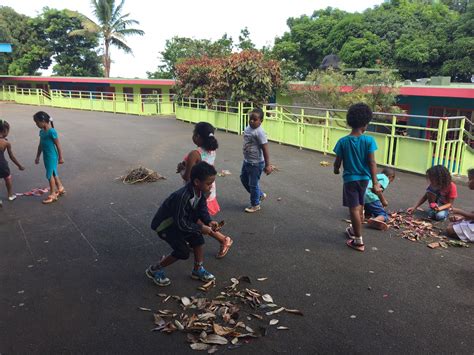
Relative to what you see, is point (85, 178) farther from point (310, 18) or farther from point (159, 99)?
point (310, 18)

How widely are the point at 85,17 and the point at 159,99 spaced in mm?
13404

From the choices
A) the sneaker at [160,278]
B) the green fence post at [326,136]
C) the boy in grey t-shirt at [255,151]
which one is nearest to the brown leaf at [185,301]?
the sneaker at [160,278]

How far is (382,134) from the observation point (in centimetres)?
983

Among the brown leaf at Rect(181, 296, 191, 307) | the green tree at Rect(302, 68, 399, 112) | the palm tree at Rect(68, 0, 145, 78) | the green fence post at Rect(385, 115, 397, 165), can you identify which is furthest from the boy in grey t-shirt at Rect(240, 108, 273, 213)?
the palm tree at Rect(68, 0, 145, 78)

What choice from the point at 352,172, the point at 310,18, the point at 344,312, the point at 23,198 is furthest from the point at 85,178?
the point at 310,18

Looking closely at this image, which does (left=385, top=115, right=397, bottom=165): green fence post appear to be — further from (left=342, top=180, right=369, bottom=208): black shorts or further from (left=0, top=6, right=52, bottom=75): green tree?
(left=0, top=6, right=52, bottom=75): green tree

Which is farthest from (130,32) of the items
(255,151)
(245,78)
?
(255,151)

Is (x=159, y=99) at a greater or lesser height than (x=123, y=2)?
lesser

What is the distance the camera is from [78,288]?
3984 mm

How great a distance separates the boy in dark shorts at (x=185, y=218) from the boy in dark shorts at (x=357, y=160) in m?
1.75

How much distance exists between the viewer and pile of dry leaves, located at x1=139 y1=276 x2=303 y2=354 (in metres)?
3.18

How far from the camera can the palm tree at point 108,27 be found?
3706 centimetres

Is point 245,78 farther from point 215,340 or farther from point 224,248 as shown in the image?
point 215,340

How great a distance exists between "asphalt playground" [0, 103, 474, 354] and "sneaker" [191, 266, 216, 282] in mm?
99
